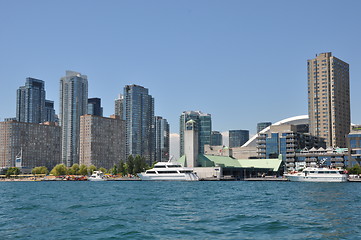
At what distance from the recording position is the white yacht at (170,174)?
186750 millimetres

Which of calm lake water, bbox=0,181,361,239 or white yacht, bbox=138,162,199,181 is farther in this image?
white yacht, bbox=138,162,199,181

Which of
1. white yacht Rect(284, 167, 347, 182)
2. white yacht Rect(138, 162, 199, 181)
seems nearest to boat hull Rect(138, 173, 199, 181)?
white yacht Rect(138, 162, 199, 181)

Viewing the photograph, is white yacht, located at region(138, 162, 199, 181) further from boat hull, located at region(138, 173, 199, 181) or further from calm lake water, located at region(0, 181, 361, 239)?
calm lake water, located at region(0, 181, 361, 239)

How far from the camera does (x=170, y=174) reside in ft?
615

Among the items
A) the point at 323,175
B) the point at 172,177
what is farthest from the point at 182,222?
the point at 172,177

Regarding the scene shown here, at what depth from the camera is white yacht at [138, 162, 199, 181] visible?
18675 centimetres

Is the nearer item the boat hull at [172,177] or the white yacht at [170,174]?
the boat hull at [172,177]

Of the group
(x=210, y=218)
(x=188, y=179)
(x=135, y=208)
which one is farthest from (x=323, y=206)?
(x=188, y=179)

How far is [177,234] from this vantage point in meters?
37.8

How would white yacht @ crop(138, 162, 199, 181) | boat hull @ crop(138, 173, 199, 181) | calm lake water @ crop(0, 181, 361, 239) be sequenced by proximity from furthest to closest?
1. white yacht @ crop(138, 162, 199, 181)
2. boat hull @ crop(138, 173, 199, 181)
3. calm lake water @ crop(0, 181, 361, 239)

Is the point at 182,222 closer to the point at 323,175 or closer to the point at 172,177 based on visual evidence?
the point at 323,175

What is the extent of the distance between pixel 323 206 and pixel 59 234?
34.4m

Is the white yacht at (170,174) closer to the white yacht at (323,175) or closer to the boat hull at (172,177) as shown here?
the boat hull at (172,177)

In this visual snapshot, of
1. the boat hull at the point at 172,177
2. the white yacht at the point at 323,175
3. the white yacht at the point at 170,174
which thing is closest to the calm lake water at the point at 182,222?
the white yacht at the point at 323,175
